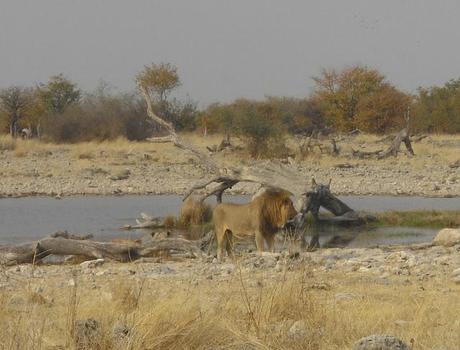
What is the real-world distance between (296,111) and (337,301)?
53067 millimetres

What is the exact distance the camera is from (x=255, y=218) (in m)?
13.5

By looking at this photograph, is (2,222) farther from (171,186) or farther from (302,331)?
(302,331)

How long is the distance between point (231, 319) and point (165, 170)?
26.9 metres

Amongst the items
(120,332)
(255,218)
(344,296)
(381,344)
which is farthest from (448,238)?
(120,332)

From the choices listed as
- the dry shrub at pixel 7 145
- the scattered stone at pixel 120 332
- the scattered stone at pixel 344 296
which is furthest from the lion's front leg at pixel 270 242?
the dry shrub at pixel 7 145

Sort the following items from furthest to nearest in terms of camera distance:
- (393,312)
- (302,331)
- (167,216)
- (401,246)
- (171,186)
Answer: (171,186)
(167,216)
(401,246)
(393,312)
(302,331)

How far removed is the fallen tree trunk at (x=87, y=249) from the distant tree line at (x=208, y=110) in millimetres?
32890

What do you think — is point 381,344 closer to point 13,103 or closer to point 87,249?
point 87,249

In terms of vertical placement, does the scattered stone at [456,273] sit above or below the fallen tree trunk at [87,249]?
above

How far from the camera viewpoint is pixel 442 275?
10891 mm

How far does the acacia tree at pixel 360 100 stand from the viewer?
54.3m

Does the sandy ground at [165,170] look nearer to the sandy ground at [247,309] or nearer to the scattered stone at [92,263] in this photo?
the scattered stone at [92,263]

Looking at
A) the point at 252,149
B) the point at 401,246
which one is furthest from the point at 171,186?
the point at 401,246

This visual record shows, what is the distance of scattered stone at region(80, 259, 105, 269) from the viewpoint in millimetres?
12438
